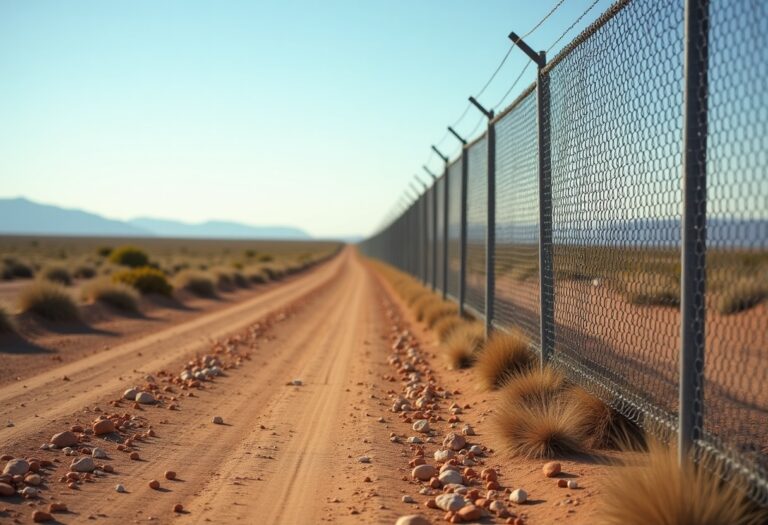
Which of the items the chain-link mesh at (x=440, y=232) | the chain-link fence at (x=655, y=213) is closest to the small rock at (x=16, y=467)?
the chain-link fence at (x=655, y=213)

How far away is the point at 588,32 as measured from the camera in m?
5.80

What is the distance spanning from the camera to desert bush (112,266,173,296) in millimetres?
22269

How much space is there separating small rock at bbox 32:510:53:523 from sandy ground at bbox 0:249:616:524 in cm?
5

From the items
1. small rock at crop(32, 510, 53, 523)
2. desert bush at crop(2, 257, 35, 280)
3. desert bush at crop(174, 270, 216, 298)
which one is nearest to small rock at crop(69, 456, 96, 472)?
small rock at crop(32, 510, 53, 523)

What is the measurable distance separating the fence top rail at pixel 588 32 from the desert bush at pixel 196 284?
20610 millimetres

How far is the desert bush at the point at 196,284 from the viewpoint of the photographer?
25.9 meters

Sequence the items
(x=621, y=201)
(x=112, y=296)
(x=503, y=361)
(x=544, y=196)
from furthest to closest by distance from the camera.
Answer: (x=112, y=296)
(x=503, y=361)
(x=544, y=196)
(x=621, y=201)

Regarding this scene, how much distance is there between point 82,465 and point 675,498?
3.93 meters

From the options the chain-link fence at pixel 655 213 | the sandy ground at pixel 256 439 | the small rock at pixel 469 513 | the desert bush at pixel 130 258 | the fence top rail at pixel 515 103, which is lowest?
the sandy ground at pixel 256 439

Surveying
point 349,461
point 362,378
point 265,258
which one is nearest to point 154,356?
point 362,378

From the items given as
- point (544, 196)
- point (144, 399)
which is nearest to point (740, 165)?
point (544, 196)

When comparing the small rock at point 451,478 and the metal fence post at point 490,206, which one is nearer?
the small rock at point 451,478

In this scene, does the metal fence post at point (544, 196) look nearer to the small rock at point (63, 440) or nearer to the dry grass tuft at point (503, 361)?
the dry grass tuft at point (503, 361)

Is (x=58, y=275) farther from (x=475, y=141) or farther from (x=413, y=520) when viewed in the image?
(x=413, y=520)
